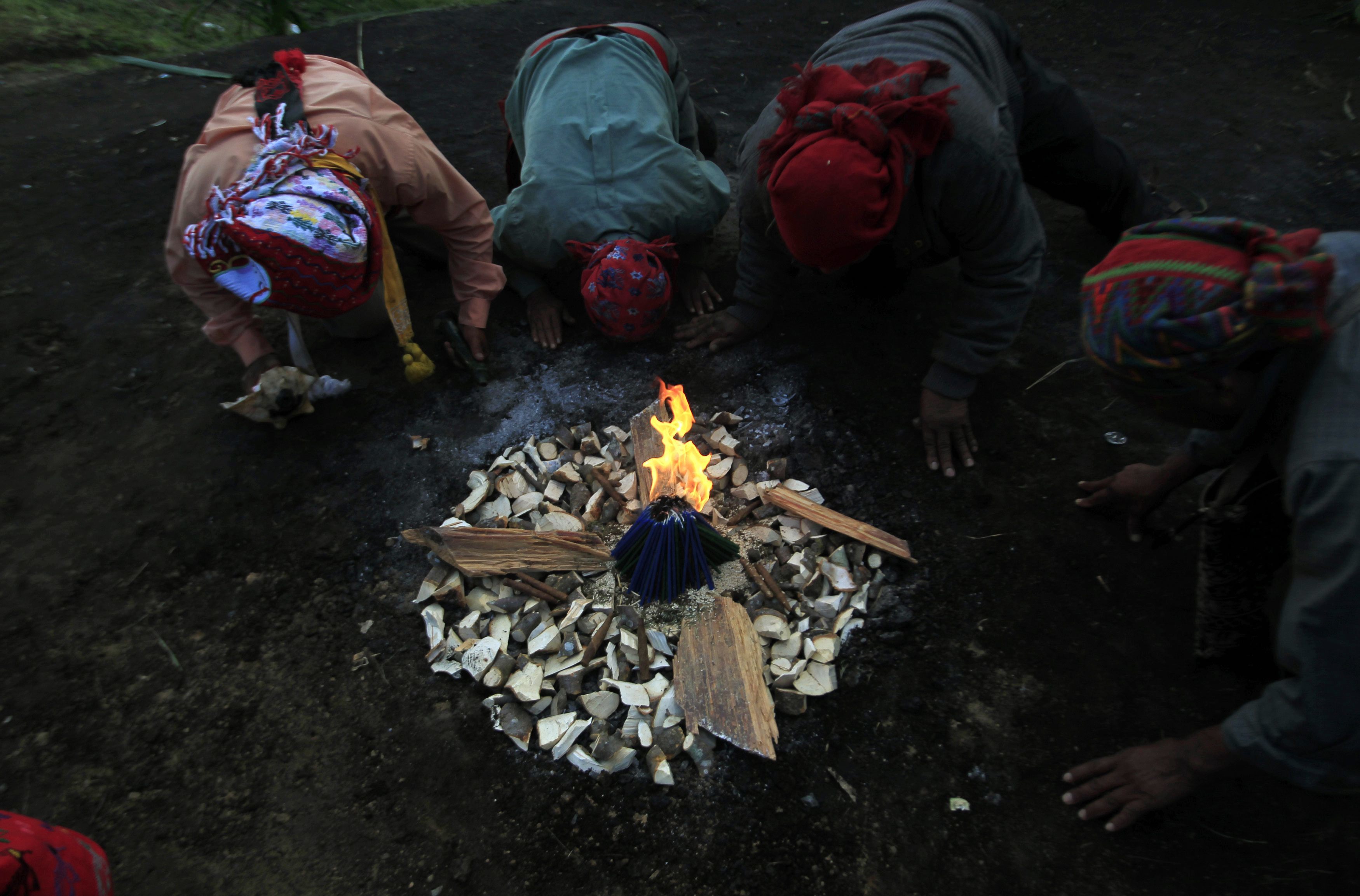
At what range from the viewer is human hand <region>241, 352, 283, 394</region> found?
3.05m

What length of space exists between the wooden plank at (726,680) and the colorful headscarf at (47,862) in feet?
4.69

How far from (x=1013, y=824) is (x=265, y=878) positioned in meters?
2.03

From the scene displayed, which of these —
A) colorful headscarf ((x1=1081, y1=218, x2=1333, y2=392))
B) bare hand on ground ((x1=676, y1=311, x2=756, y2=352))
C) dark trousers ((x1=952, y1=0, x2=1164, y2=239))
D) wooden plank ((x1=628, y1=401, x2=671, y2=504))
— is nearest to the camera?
colorful headscarf ((x1=1081, y1=218, x2=1333, y2=392))

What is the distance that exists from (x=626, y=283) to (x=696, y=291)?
0.72m

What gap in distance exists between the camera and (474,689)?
2295 mm

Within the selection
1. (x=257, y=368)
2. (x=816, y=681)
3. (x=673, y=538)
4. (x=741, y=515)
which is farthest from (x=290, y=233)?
(x=816, y=681)

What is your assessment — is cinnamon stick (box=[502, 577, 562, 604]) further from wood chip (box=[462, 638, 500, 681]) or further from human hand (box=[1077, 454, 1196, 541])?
human hand (box=[1077, 454, 1196, 541])

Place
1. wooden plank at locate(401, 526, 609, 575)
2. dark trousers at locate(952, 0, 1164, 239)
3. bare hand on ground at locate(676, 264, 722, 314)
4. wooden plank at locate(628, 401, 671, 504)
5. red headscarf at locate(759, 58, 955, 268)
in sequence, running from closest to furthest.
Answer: red headscarf at locate(759, 58, 955, 268)
wooden plank at locate(401, 526, 609, 575)
wooden plank at locate(628, 401, 671, 504)
dark trousers at locate(952, 0, 1164, 239)
bare hand on ground at locate(676, 264, 722, 314)

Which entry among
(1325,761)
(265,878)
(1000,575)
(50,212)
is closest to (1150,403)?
(1325,761)

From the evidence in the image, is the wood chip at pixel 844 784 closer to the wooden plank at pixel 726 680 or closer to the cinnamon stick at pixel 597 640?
the wooden plank at pixel 726 680

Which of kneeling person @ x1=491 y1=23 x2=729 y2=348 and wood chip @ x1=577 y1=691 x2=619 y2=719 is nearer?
wood chip @ x1=577 y1=691 x2=619 y2=719

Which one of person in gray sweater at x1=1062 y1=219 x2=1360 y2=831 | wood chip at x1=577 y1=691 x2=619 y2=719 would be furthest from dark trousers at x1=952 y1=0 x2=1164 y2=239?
wood chip at x1=577 y1=691 x2=619 y2=719

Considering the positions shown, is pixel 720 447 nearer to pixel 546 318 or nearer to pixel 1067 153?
pixel 546 318

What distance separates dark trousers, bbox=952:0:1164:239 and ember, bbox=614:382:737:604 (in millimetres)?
1950
